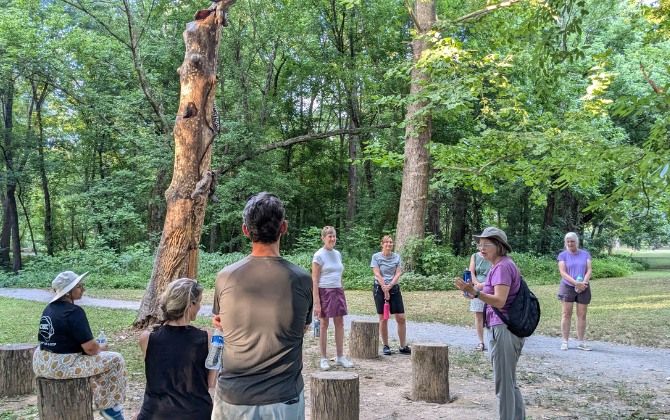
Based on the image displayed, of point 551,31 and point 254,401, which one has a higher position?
point 551,31

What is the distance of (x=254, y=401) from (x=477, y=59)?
1514 cm

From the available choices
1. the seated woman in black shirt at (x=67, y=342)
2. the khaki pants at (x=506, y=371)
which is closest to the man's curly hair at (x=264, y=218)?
the seated woman in black shirt at (x=67, y=342)

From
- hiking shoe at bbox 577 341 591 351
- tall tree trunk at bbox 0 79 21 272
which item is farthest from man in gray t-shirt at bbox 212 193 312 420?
tall tree trunk at bbox 0 79 21 272

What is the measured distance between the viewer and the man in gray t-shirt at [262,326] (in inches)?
103

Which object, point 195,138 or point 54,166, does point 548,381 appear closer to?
point 195,138

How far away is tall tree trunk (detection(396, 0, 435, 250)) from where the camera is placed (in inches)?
663

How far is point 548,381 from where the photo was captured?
6676 mm

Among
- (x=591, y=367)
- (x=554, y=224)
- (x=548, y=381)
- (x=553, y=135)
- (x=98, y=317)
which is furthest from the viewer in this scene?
(x=554, y=224)

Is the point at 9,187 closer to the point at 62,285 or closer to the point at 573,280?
the point at 62,285

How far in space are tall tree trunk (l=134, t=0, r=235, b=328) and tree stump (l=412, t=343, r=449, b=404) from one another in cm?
436

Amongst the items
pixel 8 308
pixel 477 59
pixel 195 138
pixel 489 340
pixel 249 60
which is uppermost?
pixel 249 60

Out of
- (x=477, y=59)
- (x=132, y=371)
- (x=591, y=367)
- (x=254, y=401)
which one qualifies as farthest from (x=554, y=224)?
(x=254, y=401)

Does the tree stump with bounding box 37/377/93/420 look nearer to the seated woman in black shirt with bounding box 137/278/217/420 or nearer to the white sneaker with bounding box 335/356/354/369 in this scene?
the seated woman in black shirt with bounding box 137/278/217/420

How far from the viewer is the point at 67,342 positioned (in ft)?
14.3
